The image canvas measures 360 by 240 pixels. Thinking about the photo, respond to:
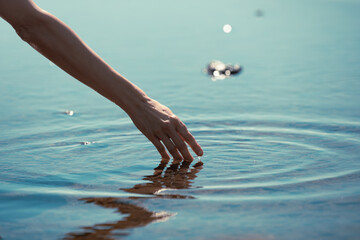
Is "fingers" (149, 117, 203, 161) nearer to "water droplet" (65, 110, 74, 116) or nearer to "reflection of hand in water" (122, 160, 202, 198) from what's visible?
"reflection of hand in water" (122, 160, 202, 198)

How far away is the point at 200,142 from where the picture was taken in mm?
3711

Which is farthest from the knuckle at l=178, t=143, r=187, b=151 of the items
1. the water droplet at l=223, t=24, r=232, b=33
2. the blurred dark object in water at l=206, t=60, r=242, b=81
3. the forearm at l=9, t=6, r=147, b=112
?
the water droplet at l=223, t=24, r=232, b=33

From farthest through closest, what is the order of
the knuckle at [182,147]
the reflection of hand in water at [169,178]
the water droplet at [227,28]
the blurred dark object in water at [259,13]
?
the blurred dark object in water at [259,13] < the water droplet at [227,28] < the knuckle at [182,147] < the reflection of hand in water at [169,178]

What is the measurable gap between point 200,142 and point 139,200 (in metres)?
1.14

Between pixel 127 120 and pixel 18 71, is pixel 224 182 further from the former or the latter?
pixel 18 71

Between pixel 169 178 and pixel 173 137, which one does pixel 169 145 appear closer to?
pixel 173 137

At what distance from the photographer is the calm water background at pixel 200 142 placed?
2.39 meters

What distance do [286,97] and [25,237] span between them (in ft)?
10.2

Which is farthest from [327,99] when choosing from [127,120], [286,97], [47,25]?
[47,25]

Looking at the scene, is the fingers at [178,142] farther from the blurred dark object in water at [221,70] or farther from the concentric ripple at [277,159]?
the blurred dark object in water at [221,70]

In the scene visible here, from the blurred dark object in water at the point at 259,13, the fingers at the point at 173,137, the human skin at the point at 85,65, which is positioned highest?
the blurred dark object in water at the point at 259,13

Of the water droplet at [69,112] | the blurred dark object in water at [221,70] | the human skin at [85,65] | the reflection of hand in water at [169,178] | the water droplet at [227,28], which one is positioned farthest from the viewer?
the water droplet at [227,28]

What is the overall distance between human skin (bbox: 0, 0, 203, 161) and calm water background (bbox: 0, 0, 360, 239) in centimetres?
26

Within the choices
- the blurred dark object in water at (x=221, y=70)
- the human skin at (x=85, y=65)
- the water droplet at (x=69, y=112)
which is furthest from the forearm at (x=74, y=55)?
the blurred dark object in water at (x=221, y=70)
